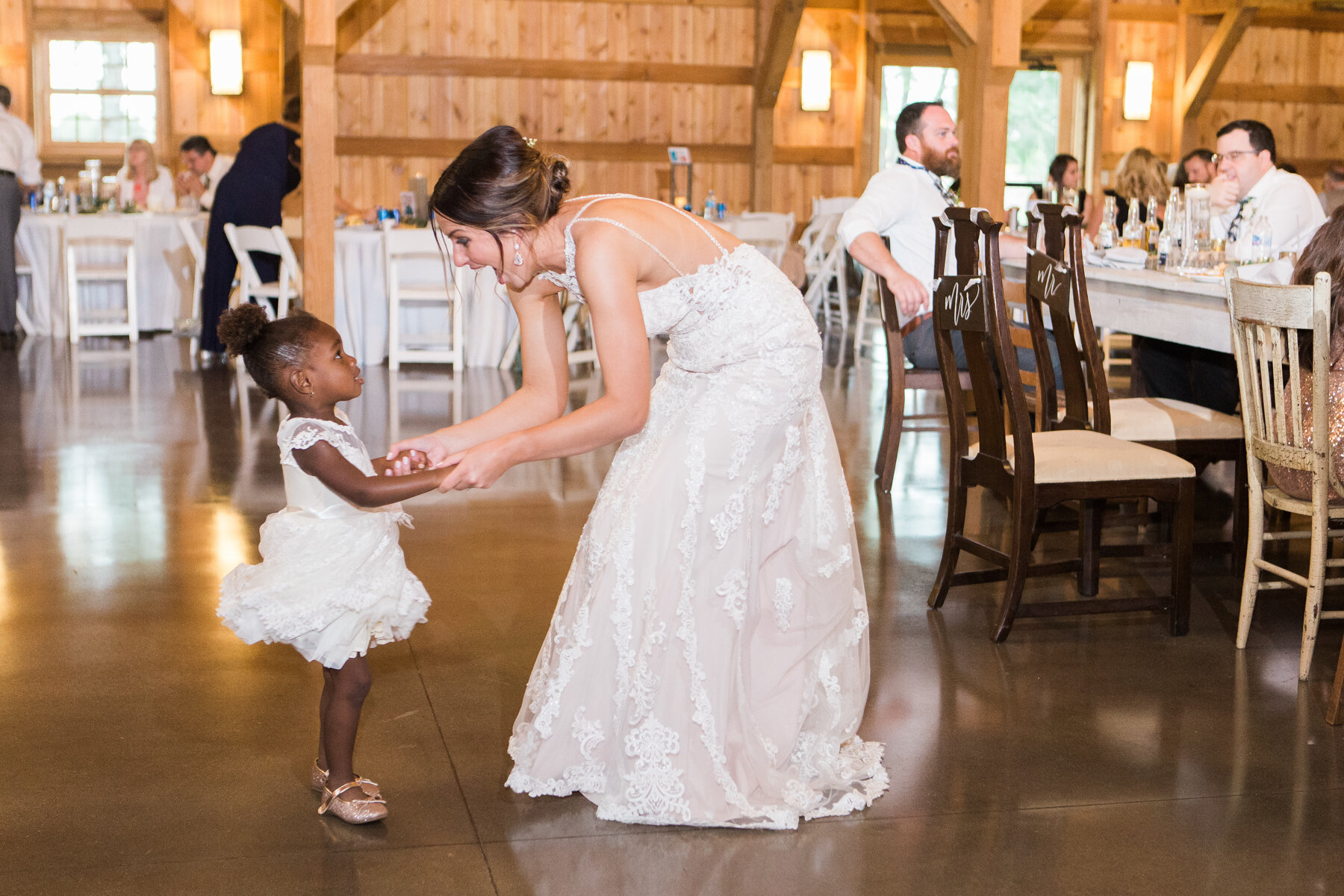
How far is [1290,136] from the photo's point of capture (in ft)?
41.5

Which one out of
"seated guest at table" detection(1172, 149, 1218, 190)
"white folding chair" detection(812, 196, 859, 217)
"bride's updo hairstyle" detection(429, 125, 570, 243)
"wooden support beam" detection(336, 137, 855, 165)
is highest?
"wooden support beam" detection(336, 137, 855, 165)

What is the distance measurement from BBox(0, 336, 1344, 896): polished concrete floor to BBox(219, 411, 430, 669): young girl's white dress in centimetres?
34

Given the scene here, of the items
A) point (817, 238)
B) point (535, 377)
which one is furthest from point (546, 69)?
point (535, 377)

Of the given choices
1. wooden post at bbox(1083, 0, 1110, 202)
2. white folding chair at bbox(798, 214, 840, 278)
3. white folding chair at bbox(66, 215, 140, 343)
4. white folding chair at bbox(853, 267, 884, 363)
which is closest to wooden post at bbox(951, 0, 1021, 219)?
white folding chair at bbox(853, 267, 884, 363)

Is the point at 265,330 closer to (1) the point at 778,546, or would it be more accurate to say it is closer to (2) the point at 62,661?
(1) the point at 778,546

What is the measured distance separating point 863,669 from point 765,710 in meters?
0.25

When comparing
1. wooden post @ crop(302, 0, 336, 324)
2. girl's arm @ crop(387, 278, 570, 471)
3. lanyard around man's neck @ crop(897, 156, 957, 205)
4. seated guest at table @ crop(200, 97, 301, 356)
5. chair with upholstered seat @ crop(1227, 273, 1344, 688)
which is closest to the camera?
girl's arm @ crop(387, 278, 570, 471)

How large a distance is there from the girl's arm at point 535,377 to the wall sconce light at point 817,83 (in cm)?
998

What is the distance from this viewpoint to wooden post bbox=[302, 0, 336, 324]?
304 inches

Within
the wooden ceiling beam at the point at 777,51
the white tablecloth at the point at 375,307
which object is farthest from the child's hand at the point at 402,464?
the wooden ceiling beam at the point at 777,51

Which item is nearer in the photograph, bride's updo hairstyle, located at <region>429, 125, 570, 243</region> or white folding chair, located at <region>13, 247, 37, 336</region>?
bride's updo hairstyle, located at <region>429, 125, 570, 243</region>

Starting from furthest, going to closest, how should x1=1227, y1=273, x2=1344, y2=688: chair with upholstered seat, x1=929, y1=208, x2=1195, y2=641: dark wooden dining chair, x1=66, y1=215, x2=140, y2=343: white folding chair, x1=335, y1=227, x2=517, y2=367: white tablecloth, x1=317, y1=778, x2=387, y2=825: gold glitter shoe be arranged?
x1=66, y1=215, x2=140, y2=343: white folding chair, x1=335, y1=227, x2=517, y2=367: white tablecloth, x1=929, y1=208, x2=1195, y2=641: dark wooden dining chair, x1=1227, y1=273, x2=1344, y2=688: chair with upholstered seat, x1=317, y1=778, x2=387, y2=825: gold glitter shoe

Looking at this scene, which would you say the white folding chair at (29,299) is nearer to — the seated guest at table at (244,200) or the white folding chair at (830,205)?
the seated guest at table at (244,200)

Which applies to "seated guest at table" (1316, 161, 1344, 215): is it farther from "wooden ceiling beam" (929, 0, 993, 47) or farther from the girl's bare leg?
the girl's bare leg
